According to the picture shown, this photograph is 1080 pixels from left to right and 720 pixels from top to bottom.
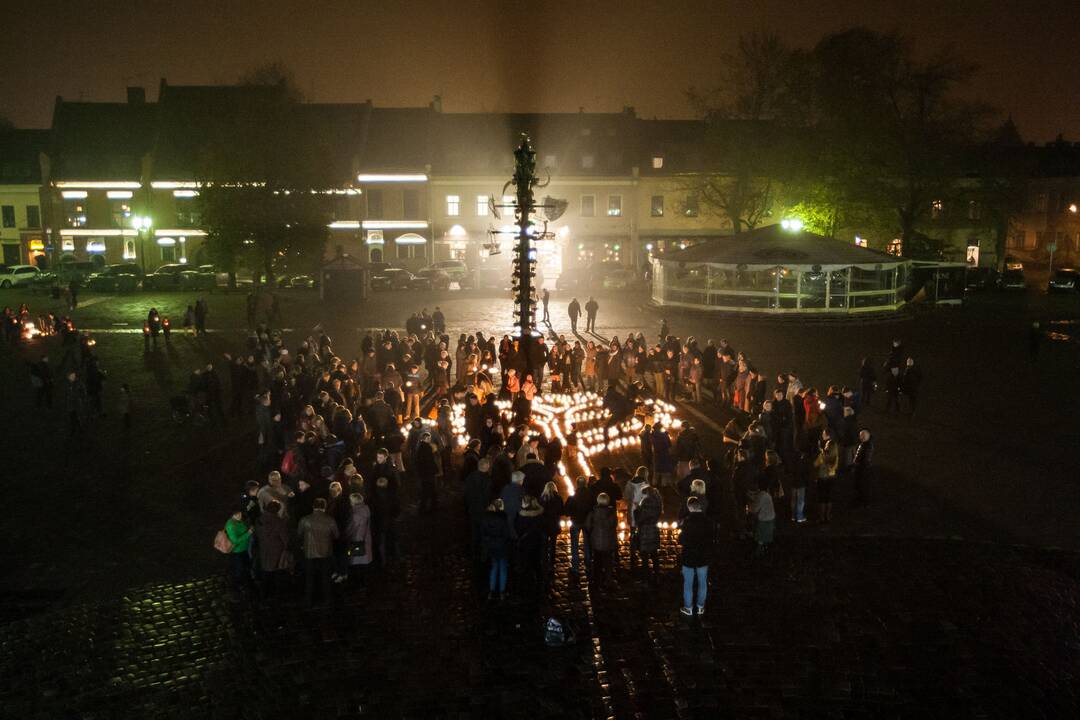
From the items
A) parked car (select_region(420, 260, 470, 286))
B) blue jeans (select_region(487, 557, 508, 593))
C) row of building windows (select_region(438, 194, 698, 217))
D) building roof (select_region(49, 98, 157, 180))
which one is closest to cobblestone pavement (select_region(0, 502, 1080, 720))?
blue jeans (select_region(487, 557, 508, 593))

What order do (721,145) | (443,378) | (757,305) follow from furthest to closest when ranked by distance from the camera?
(721,145) < (757,305) < (443,378)

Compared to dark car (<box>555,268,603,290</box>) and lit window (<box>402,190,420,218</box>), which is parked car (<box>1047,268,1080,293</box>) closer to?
dark car (<box>555,268,603,290</box>)

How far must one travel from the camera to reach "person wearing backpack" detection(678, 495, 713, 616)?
30.0 feet

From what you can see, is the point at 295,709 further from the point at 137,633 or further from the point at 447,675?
the point at 137,633

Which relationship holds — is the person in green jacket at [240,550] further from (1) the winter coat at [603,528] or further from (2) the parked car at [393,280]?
(2) the parked car at [393,280]

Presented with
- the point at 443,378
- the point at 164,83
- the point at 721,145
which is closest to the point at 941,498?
the point at 443,378

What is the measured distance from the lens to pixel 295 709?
25.4ft

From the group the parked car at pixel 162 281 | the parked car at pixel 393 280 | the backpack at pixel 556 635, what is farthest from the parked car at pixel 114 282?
the backpack at pixel 556 635

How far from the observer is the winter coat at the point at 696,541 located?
9.14 meters

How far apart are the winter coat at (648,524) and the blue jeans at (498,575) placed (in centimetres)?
167

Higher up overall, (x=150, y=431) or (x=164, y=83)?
(x=164, y=83)

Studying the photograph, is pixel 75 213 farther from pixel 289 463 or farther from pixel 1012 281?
pixel 1012 281

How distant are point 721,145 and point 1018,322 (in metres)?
18.5

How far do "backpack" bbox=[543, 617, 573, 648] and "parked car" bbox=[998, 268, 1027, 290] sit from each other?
48320 mm
